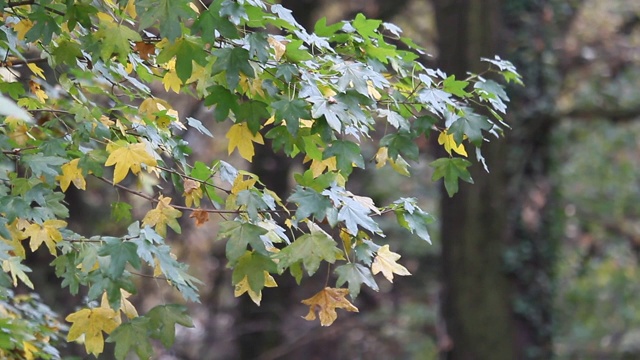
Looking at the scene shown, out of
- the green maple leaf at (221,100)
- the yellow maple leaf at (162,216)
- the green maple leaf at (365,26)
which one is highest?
the green maple leaf at (365,26)

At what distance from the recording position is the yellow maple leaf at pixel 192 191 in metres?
2.84

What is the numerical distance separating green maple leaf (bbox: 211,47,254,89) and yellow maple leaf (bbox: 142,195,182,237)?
1.71ft

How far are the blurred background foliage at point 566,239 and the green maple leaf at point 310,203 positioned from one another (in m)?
6.70

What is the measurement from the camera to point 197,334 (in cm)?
1273

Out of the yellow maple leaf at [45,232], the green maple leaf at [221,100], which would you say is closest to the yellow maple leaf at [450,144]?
the green maple leaf at [221,100]

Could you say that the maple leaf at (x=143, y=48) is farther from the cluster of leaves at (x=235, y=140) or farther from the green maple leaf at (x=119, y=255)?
the green maple leaf at (x=119, y=255)

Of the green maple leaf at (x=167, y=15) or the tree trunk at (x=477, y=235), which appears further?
the tree trunk at (x=477, y=235)

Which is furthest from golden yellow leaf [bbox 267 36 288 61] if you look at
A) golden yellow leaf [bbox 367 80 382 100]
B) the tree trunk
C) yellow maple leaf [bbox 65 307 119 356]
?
the tree trunk

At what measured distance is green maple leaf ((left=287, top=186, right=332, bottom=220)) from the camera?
234cm

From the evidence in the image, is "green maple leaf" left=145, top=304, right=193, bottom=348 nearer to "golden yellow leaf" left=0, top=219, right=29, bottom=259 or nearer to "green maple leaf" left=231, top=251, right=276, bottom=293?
"green maple leaf" left=231, top=251, right=276, bottom=293

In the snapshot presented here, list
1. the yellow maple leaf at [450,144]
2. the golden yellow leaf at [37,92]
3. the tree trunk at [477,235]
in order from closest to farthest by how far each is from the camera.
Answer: the yellow maple leaf at [450,144] → the golden yellow leaf at [37,92] → the tree trunk at [477,235]

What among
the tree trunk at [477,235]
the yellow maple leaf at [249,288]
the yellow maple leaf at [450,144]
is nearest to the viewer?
the yellow maple leaf at [249,288]

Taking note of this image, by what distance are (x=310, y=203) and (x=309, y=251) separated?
0.13 meters

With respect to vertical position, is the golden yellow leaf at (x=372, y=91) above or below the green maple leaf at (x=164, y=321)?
above
